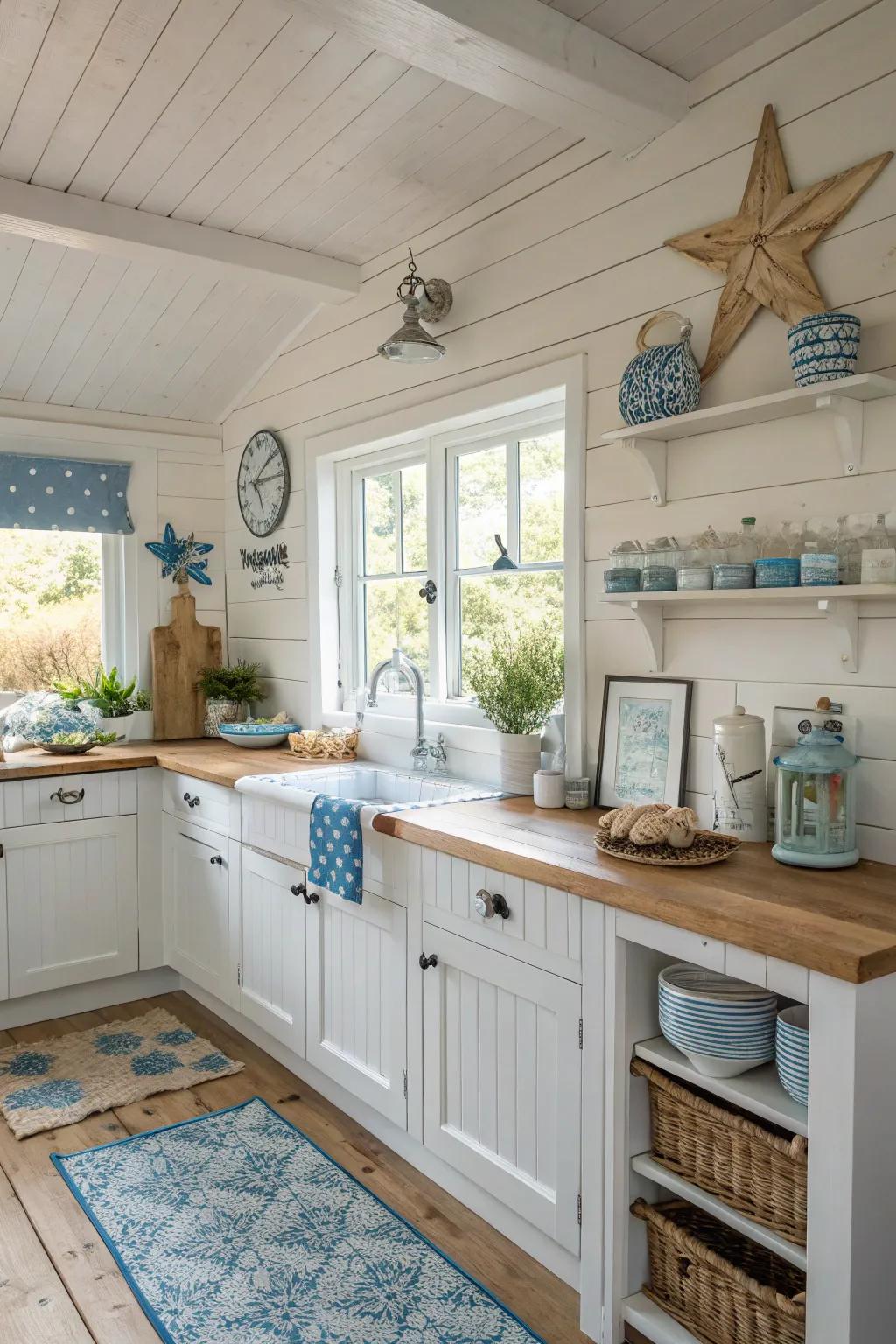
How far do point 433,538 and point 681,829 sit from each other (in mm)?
1555

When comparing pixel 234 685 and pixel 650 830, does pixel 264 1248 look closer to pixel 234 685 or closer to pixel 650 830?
pixel 650 830

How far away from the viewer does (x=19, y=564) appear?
3.86 meters

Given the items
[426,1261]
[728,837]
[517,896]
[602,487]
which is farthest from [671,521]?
[426,1261]

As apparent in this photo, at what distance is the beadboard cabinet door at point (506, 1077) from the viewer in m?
1.94

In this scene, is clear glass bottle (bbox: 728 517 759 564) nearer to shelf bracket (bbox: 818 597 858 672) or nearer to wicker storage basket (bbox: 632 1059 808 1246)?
shelf bracket (bbox: 818 597 858 672)

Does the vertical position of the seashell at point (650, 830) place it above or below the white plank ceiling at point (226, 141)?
below

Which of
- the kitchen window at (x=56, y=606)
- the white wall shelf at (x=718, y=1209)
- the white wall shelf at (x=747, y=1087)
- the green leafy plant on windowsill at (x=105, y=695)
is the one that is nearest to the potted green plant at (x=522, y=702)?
the white wall shelf at (x=747, y=1087)

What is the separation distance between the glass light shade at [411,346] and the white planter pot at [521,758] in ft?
3.43

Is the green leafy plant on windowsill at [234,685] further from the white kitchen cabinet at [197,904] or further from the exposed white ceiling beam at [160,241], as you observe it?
the exposed white ceiling beam at [160,241]

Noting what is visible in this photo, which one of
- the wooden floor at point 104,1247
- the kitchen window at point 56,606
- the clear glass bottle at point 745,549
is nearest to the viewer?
the wooden floor at point 104,1247

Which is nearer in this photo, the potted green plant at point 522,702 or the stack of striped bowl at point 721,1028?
the stack of striped bowl at point 721,1028

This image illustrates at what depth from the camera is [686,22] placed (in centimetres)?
206

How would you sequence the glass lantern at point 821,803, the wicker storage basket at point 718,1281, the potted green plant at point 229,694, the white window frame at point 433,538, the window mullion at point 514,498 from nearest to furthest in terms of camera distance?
the wicker storage basket at point 718,1281 < the glass lantern at point 821,803 < the white window frame at point 433,538 < the window mullion at point 514,498 < the potted green plant at point 229,694

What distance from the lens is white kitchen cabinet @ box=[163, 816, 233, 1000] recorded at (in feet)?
10.8
